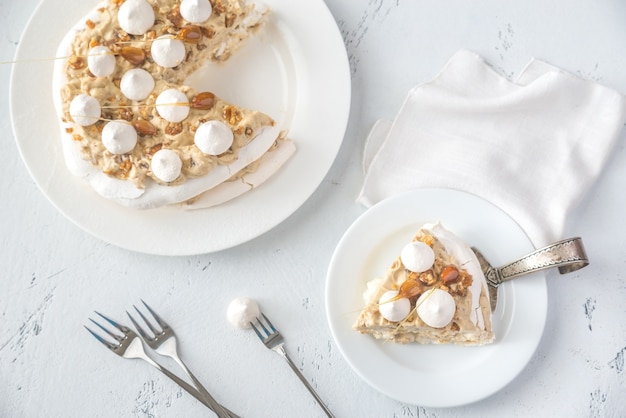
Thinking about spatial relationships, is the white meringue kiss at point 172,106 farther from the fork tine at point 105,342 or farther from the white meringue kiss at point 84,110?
the fork tine at point 105,342

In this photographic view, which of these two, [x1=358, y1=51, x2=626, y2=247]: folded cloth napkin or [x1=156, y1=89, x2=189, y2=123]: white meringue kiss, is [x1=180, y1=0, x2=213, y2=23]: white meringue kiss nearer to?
[x1=156, y1=89, x2=189, y2=123]: white meringue kiss

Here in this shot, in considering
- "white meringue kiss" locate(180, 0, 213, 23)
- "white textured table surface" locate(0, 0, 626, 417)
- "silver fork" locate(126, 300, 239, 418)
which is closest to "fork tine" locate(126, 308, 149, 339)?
"silver fork" locate(126, 300, 239, 418)

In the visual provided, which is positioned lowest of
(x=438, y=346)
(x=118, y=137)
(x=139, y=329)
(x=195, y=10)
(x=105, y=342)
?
(x=105, y=342)

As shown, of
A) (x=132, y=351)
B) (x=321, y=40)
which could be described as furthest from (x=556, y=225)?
(x=132, y=351)

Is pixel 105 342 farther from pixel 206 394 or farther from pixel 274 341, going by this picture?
pixel 274 341

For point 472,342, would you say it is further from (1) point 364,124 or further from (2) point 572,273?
(1) point 364,124

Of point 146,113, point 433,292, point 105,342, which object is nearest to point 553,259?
point 433,292
